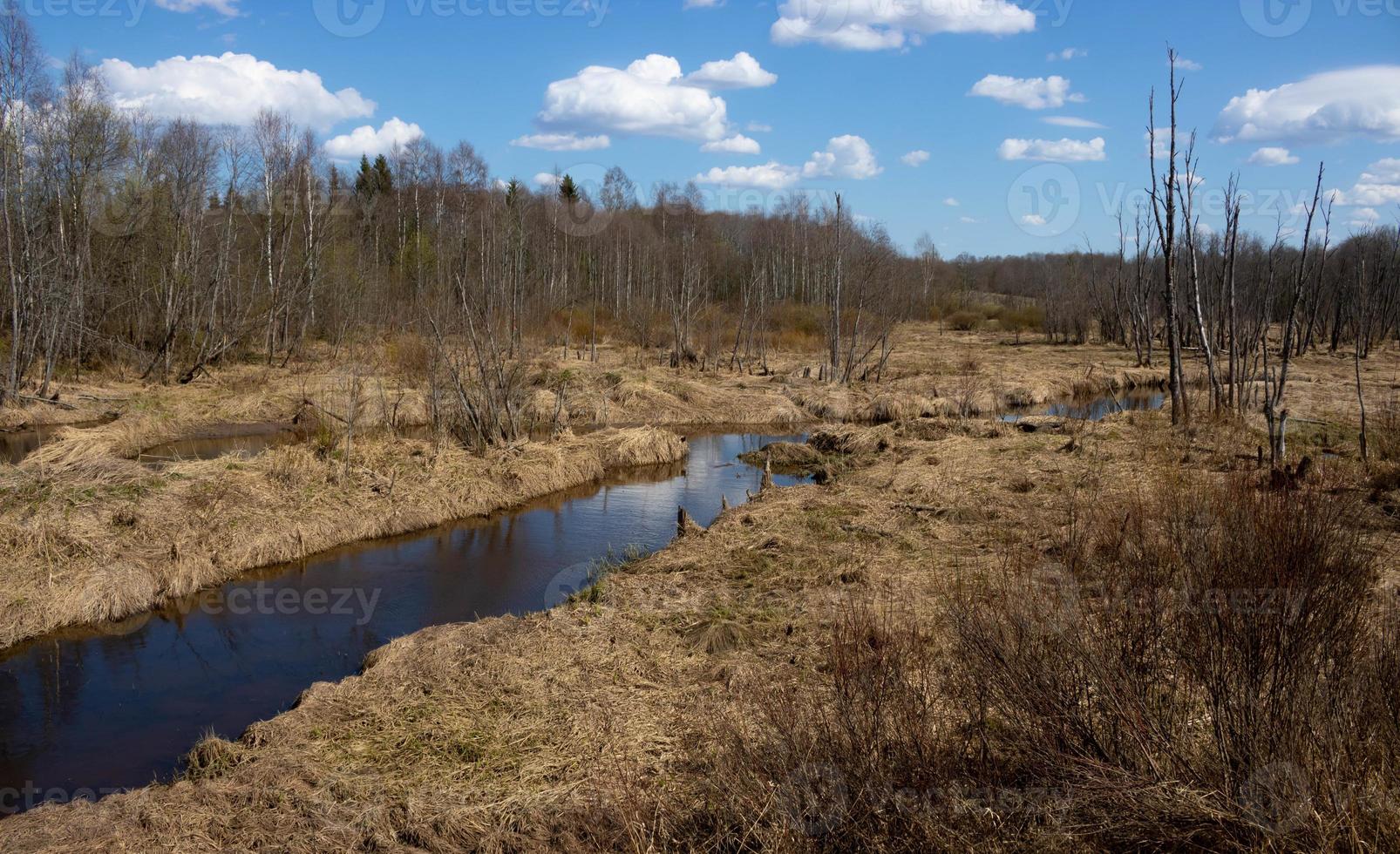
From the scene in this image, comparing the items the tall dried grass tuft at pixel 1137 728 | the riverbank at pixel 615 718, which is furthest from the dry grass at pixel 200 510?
the tall dried grass tuft at pixel 1137 728

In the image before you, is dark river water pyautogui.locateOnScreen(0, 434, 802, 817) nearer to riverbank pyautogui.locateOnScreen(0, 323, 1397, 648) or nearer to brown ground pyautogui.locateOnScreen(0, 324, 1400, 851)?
riverbank pyautogui.locateOnScreen(0, 323, 1397, 648)

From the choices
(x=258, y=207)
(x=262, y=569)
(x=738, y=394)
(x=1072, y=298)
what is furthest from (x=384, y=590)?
(x=1072, y=298)

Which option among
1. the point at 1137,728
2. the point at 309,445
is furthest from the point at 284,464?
the point at 1137,728

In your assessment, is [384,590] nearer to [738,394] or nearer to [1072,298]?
[738,394]

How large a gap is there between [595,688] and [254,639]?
4683mm

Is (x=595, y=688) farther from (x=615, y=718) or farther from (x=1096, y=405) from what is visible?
(x=1096, y=405)

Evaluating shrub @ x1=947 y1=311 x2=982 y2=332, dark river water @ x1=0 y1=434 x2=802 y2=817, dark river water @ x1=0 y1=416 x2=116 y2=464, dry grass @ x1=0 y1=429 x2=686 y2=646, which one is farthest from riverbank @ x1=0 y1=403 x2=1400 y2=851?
shrub @ x1=947 y1=311 x2=982 y2=332

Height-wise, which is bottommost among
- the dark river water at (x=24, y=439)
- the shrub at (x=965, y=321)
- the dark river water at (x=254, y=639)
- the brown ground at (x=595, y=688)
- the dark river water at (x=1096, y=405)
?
the dark river water at (x=254, y=639)

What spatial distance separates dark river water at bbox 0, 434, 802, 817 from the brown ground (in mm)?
935

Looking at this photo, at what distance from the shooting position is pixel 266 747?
6.81 metres

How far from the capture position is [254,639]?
9.95 meters

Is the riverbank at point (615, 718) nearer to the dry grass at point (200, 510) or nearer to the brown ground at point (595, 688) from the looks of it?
the brown ground at point (595, 688)

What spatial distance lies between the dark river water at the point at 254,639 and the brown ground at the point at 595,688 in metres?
0.93

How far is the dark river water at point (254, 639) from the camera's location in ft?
24.5
